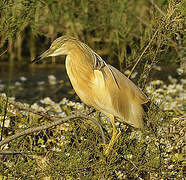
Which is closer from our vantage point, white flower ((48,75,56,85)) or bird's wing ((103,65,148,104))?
bird's wing ((103,65,148,104))

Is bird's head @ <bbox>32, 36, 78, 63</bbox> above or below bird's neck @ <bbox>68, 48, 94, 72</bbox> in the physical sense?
above

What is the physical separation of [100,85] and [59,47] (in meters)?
0.35

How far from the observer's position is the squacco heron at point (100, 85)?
98.4 inches

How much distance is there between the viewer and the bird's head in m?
2.35

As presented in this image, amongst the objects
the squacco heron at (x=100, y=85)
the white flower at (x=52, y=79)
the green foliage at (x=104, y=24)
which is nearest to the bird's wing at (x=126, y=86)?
the squacco heron at (x=100, y=85)

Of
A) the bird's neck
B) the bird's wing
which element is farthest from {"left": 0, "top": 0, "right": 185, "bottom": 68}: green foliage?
the bird's neck

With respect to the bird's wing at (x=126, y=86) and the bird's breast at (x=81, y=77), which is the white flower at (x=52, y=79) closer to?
the bird's wing at (x=126, y=86)

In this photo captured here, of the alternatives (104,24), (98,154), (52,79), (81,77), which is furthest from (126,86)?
(52,79)

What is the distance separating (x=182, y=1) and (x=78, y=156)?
3.27 ft

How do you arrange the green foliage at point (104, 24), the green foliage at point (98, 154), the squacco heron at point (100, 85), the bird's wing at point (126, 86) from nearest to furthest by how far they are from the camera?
the green foliage at point (98, 154) → the squacco heron at point (100, 85) → the bird's wing at point (126, 86) → the green foliage at point (104, 24)

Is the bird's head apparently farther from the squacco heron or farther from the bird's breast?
the bird's breast

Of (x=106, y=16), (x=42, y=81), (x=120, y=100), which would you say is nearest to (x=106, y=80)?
(x=120, y=100)

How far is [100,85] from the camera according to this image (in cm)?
261

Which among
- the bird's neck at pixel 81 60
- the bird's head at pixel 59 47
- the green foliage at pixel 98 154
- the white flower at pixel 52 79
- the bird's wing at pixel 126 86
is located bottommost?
the white flower at pixel 52 79
